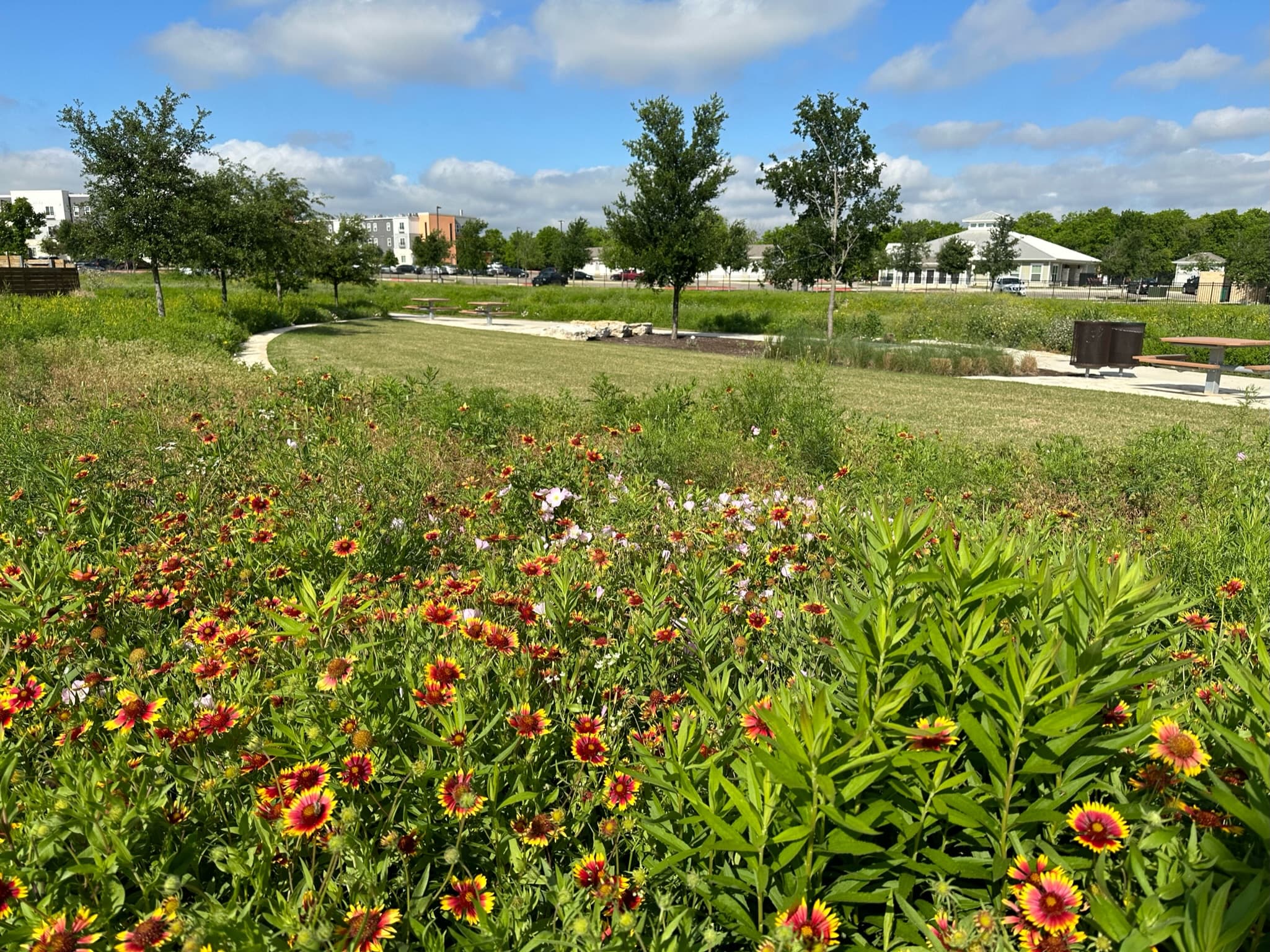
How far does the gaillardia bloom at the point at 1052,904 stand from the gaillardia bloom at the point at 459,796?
891mm

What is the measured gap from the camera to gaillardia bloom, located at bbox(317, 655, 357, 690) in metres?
1.66

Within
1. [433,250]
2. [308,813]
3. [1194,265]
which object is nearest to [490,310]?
[433,250]

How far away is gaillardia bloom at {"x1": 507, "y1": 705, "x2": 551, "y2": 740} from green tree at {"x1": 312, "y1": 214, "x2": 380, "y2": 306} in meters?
30.4

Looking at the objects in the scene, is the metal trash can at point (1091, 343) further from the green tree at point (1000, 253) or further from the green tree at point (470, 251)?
the green tree at point (470, 251)

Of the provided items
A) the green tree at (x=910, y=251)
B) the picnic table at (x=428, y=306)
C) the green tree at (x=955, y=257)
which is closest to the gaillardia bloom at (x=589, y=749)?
the picnic table at (x=428, y=306)

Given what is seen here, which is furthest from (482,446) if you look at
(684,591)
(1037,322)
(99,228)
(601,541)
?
(1037,322)

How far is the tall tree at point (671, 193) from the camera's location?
2342cm

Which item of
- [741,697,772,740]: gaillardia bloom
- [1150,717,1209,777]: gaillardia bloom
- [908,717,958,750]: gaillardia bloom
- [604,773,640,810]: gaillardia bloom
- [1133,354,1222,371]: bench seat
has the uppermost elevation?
[1150,717,1209,777]: gaillardia bloom

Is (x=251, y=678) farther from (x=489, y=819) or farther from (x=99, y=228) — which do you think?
(x=99, y=228)

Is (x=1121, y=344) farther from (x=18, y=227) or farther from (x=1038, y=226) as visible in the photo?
(x=1038, y=226)

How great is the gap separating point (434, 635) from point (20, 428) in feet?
15.5

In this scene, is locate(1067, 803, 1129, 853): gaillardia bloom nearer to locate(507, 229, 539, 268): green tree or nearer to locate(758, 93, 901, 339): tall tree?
locate(758, 93, 901, 339): tall tree

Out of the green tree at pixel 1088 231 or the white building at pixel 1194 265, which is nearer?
the white building at pixel 1194 265

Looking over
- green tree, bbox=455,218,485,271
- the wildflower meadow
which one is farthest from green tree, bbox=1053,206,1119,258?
the wildflower meadow
